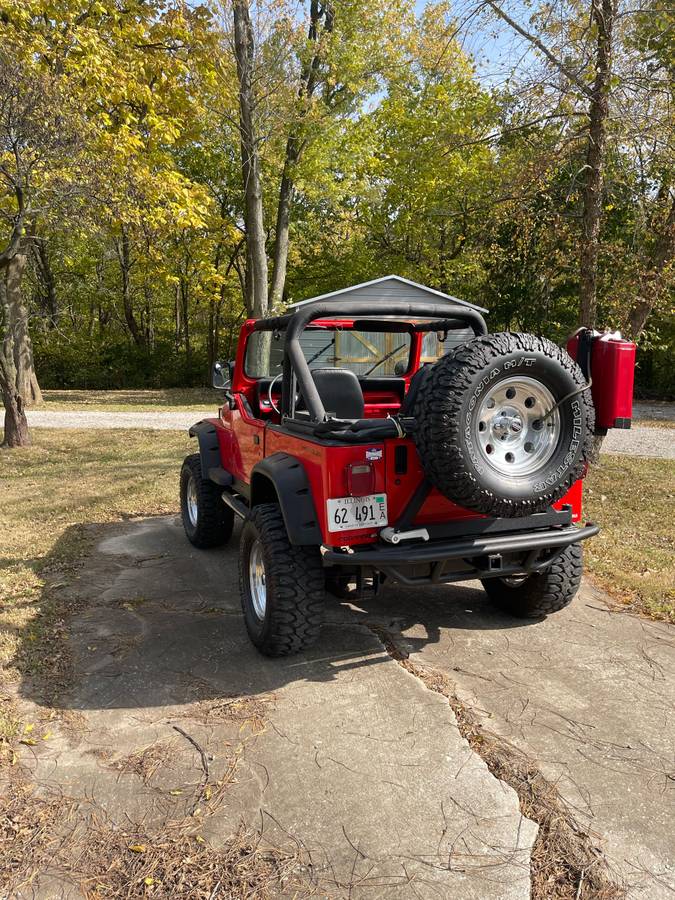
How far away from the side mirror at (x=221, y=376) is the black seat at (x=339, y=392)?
101 centimetres

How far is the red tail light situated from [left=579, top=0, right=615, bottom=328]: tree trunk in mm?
5771

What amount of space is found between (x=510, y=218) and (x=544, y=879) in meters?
8.59

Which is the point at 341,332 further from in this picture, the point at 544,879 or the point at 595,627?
the point at 544,879

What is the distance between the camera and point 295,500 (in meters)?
3.32

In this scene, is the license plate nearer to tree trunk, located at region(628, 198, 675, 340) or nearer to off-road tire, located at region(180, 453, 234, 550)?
off-road tire, located at region(180, 453, 234, 550)

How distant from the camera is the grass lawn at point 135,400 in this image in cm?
1850

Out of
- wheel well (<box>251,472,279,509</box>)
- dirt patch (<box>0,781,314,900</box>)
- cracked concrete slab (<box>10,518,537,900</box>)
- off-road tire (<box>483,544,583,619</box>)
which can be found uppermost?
wheel well (<box>251,472,279,509</box>)

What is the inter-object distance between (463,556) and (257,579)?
50.5 inches

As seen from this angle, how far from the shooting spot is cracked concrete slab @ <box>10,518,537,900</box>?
2184 mm

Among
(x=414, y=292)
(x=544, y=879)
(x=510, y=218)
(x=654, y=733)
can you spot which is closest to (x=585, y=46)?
(x=510, y=218)

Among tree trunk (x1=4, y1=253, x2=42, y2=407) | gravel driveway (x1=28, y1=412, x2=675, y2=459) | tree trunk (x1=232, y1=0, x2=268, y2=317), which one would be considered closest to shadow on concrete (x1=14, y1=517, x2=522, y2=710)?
gravel driveway (x1=28, y1=412, x2=675, y2=459)

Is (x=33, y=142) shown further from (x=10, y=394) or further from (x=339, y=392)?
(x=339, y=392)

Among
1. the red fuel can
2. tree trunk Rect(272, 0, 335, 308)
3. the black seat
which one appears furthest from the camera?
tree trunk Rect(272, 0, 335, 308)

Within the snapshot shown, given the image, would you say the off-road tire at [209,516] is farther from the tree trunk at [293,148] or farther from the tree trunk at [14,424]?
the tree trunk at [293,148]
